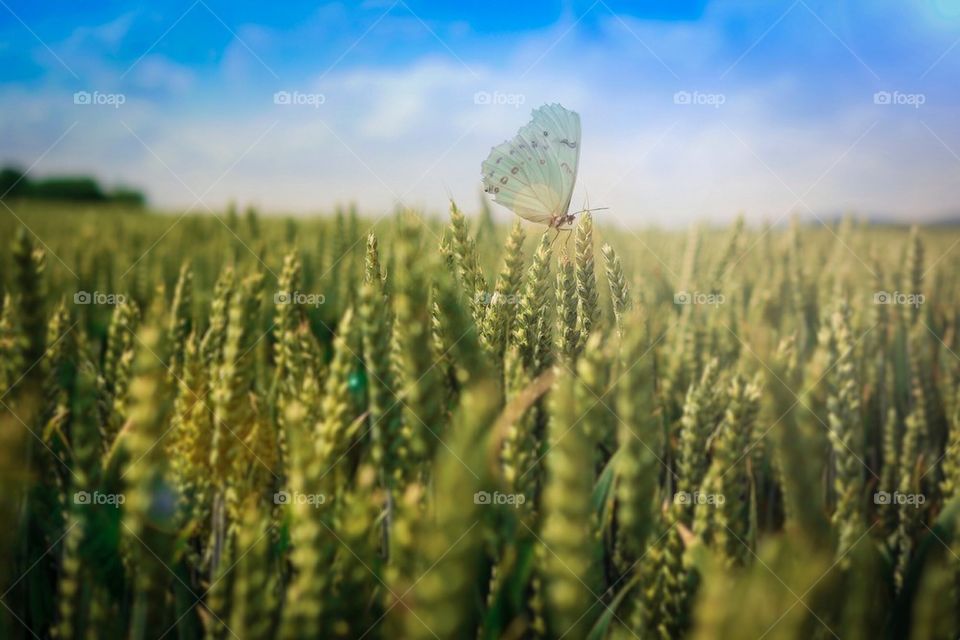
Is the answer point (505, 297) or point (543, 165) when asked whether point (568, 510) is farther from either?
point (543, 165)

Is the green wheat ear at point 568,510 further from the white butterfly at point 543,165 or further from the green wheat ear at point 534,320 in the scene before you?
the white butterfly at point 543,165

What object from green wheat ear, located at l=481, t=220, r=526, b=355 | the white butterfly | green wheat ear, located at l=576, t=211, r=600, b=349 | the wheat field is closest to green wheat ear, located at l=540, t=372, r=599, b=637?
the wheat field

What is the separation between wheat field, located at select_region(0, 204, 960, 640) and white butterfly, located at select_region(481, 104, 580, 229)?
43cm

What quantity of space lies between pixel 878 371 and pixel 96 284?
199 cm

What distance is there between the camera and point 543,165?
130cm

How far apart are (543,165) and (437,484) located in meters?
1.01

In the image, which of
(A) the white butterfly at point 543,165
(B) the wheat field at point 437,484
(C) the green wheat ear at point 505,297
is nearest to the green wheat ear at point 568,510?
(B) the wheat field at point 437,484

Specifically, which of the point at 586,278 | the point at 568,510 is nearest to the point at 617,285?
the point at 586,278

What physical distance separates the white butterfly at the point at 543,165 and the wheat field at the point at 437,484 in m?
0.43

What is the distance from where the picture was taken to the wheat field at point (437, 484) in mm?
402

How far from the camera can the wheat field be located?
1.32 ft

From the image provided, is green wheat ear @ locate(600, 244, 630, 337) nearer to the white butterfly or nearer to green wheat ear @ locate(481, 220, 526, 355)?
green wheat ear @ locate(481, 220, 526, 355)

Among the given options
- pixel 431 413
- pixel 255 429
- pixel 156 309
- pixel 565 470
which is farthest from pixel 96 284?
pixel 565 470

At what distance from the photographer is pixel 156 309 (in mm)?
805
